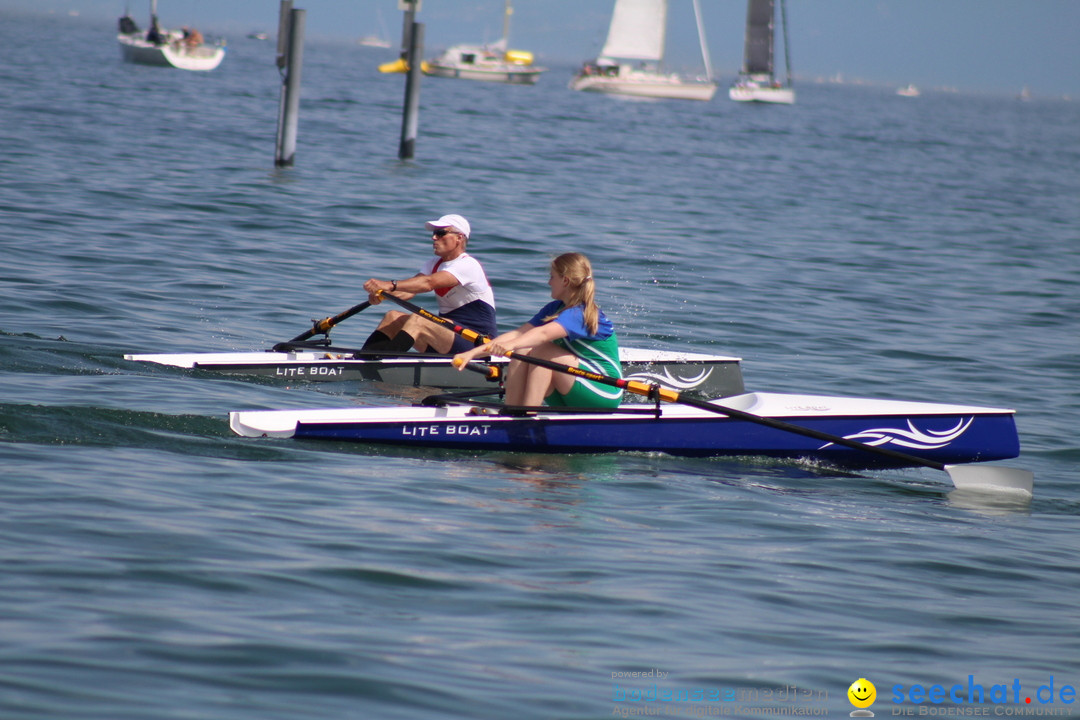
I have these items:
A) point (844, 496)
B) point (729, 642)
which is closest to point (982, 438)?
point (844, 496)

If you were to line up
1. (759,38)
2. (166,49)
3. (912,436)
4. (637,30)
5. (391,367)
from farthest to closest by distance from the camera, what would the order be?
(759,38)
(637,30)
(166,49)
(391,367)
(912,436)

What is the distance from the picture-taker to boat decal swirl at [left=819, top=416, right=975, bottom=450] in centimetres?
753

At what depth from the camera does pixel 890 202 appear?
80.3 feet

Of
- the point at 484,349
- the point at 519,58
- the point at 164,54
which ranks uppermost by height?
the point at 519,58

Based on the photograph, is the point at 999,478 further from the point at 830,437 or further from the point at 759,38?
the point at 759,38

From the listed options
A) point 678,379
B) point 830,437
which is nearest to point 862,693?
point 830,437

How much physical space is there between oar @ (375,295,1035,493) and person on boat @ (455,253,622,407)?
93 millimetres

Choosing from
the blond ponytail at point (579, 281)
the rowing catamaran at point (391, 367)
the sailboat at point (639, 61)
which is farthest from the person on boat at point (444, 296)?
the sailboat at point (639, 61)

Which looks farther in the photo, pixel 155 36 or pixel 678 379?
pixel 155 36

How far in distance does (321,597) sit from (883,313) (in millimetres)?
9615

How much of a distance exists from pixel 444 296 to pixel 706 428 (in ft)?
7.80

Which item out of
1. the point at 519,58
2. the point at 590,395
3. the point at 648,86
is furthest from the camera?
the point at 519,58

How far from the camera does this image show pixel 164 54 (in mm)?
49625

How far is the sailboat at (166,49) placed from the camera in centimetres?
4956
